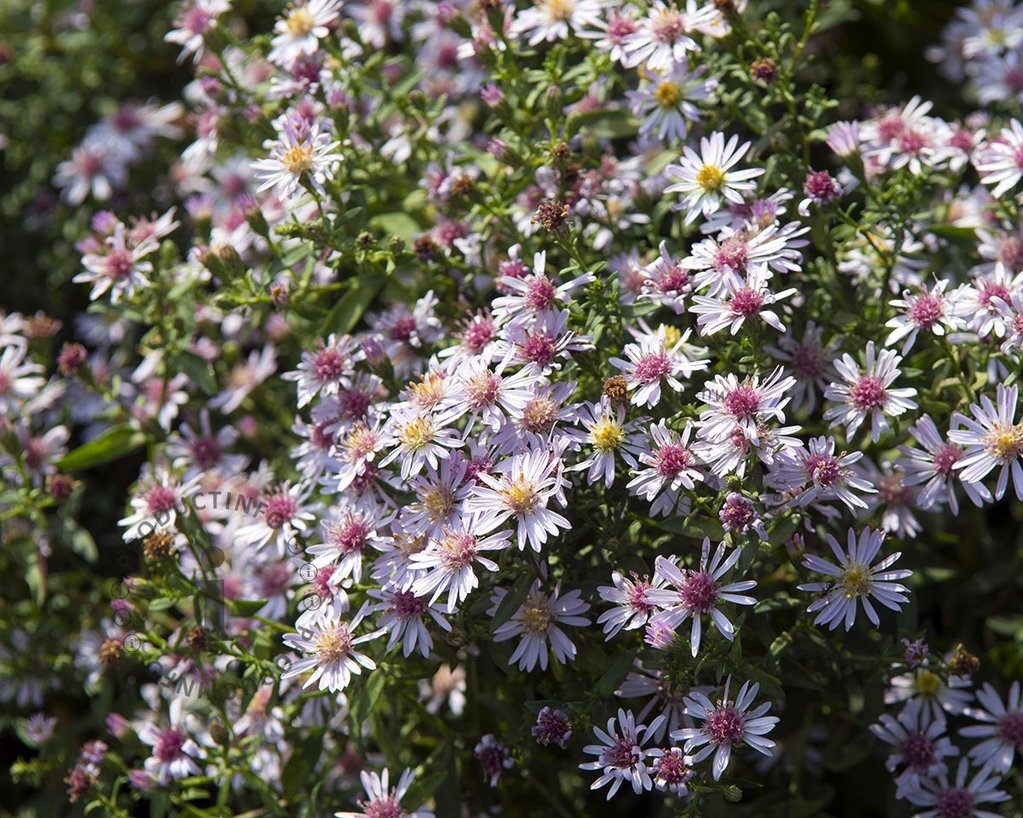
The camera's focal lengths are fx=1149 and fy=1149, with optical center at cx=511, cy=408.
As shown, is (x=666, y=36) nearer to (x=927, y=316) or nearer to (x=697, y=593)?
(x=927, y=316)

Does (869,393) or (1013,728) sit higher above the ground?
(869,393)

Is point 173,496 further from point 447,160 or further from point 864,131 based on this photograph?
point 864,131

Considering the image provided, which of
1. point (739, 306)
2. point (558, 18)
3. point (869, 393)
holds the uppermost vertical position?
point (558, 18)

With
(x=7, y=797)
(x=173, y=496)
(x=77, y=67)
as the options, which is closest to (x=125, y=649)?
(x=173, y=496)

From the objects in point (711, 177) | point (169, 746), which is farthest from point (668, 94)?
point (169, 746)

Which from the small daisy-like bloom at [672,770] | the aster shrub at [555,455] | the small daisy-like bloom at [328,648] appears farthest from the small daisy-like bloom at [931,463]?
the small daisy-like bloom at [328,648]

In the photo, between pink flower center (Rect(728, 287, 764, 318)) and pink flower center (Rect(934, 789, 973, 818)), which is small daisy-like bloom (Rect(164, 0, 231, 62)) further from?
pink flower center (Rect(934, 789, 973, 818))
